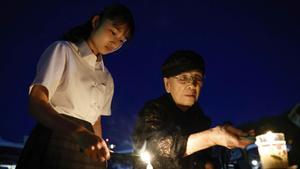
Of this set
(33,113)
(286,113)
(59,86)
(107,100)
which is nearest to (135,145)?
(107,100)

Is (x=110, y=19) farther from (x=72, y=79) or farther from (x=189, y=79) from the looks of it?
(x=189, y=79)

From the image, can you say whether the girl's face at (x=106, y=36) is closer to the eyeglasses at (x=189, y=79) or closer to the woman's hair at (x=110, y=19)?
the woman's hair at (x=110, y=19)

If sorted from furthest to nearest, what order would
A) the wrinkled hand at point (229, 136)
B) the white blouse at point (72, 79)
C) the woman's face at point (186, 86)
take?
the woman's face at point (186, 86)
the white blouse at point (72, 79)
the wrinkled hand at point (229, 136)

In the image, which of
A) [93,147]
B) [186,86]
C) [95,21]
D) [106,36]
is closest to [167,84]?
[186,86]

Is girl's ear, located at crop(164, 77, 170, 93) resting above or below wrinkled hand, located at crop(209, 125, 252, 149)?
above

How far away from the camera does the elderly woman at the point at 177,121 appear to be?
2660 millimetres

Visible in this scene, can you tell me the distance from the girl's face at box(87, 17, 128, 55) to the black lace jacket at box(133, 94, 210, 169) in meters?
0.86

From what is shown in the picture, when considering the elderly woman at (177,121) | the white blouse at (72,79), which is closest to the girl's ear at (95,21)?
the white blouse at (72,79)

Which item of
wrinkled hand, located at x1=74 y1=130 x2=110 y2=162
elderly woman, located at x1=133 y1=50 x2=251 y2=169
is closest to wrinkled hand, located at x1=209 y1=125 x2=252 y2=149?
elderly woman, located at x1=133 y1=50 x2=251 y2=169

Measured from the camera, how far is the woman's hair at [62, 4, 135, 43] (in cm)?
281

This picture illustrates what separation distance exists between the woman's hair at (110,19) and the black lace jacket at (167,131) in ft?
2.87

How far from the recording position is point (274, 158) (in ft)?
5.42

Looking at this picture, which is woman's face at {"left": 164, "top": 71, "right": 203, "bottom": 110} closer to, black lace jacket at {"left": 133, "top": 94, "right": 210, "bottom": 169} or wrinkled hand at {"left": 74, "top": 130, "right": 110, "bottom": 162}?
black lace jacket at {"left": 133, "top": 94, "right": 210, "bottom": 169}

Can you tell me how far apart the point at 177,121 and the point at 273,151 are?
1641 mm
